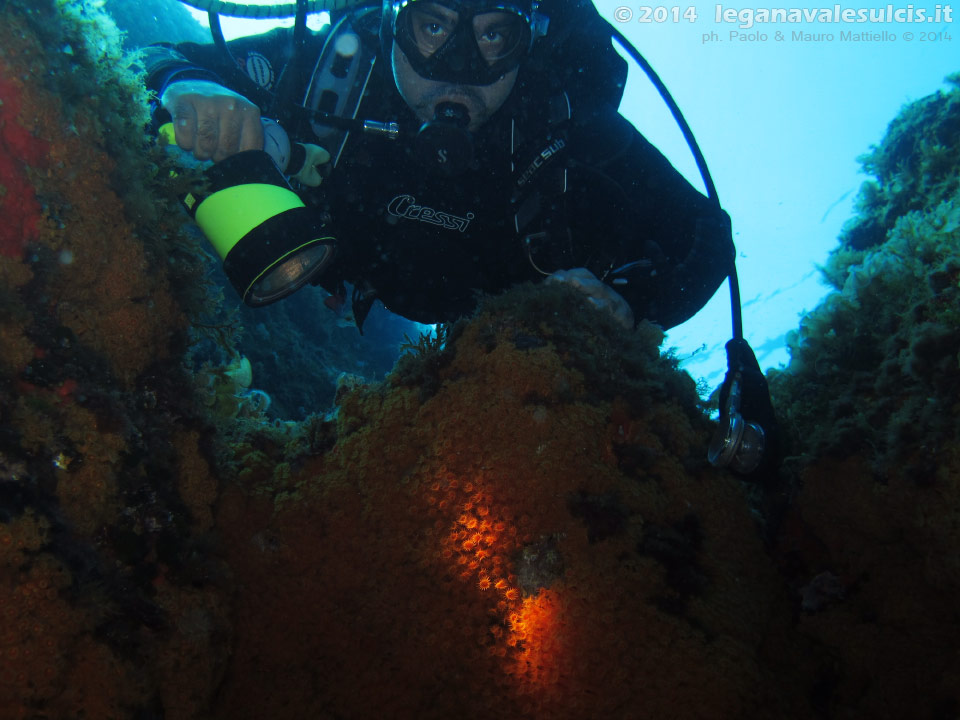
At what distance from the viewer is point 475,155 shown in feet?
11.5

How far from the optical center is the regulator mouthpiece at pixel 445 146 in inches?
127

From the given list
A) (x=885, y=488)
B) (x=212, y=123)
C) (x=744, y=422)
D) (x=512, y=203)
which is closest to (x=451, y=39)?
(x=512, y=203)

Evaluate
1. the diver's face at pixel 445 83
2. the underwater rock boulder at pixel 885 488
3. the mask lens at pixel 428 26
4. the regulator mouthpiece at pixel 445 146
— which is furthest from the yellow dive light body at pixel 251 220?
the underwater rock boulder at pixel 885 488

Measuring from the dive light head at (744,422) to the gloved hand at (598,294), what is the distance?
23.0 inches

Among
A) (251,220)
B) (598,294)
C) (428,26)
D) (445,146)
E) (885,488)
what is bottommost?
(885,488)

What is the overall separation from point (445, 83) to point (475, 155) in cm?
56

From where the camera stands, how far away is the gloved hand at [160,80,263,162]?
203 cm

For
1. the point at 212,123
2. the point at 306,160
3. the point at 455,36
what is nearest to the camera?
the point at 212,123

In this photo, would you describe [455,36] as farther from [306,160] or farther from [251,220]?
[251,220]

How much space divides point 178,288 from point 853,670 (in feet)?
10.0

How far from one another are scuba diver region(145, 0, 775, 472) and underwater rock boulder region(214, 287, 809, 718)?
0.96 meters

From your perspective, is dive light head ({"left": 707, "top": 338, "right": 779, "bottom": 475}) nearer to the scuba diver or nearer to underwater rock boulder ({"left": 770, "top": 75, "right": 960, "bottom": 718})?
underwater rock boulder ({"left": 770, "top": 75, "right": 960, "bottom": 718})

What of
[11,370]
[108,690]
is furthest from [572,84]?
[108,690]

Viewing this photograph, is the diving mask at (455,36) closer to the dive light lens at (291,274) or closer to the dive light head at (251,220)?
the dive light head at (251,220)
